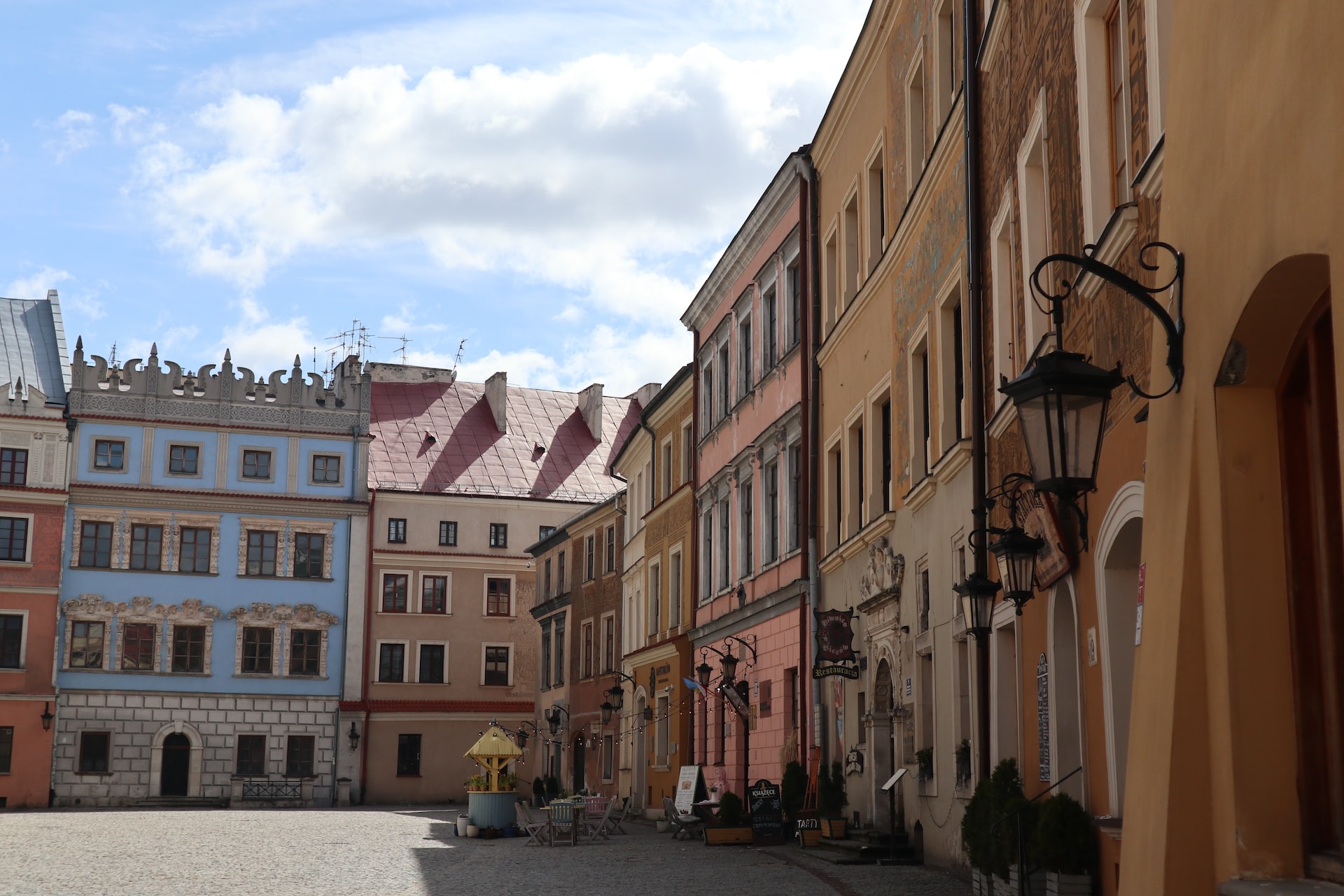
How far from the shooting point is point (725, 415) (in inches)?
1248

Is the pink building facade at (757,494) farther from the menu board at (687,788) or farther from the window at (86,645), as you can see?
the window at (86,645)

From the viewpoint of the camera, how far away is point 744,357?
3080 cm

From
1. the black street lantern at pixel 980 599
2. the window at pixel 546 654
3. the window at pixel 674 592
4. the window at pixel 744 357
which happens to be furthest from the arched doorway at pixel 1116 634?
the window at pixel 546 654

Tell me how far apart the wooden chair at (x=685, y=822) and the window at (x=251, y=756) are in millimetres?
27404

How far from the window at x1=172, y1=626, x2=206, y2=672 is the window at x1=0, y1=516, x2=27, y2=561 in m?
5.50

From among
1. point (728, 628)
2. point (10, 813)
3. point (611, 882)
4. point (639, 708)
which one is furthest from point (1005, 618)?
point (10, 813)

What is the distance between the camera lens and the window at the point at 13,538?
49.4 metres

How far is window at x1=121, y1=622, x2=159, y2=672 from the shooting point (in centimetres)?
5066

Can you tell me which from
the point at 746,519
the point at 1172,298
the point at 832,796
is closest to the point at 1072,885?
the point at 1172,298

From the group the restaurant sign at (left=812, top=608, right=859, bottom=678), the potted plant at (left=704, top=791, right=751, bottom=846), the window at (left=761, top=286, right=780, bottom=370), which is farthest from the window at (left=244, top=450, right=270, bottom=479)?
the restaurant sign at (left=812, top=608, right=859, bottom=678)

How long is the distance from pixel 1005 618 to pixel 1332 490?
809cm

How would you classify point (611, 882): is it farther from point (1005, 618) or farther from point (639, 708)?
point (639, 708)

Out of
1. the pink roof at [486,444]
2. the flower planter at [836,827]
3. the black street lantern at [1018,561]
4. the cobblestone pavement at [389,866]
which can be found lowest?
the cobblestone pavement at [389,866]

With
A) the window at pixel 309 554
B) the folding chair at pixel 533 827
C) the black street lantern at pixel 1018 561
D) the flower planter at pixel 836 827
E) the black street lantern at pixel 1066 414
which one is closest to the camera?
the black street lantern at pixel 1066 414
